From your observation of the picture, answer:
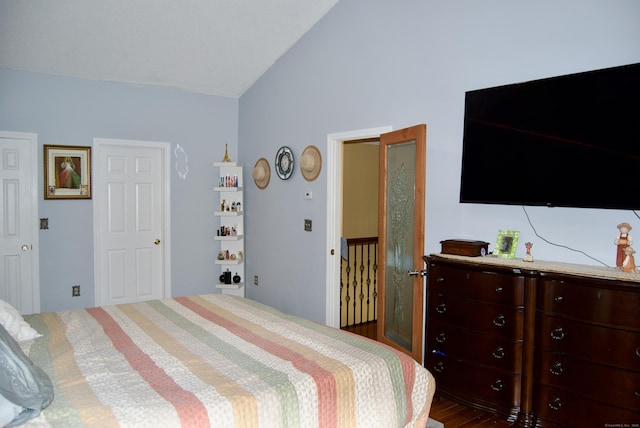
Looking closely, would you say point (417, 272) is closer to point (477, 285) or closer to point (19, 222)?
point (477, 285)

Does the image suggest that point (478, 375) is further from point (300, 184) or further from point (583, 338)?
point (300, 184)

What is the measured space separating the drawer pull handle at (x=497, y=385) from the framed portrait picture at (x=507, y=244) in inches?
29.7

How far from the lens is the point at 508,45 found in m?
2.89

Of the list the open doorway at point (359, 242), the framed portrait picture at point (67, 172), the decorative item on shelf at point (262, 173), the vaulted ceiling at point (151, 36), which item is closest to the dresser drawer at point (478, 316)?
the open doorway at point (359, 242)

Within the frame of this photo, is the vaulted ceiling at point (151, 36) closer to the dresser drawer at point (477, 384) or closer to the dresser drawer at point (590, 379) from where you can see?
the dresser drawer at point (477, 384)

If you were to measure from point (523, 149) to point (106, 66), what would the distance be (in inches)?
164

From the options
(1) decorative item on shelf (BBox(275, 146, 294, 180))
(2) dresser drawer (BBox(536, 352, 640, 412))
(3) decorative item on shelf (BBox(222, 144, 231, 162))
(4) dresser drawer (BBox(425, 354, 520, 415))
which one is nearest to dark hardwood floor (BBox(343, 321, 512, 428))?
(4) dresser drawer (BBox(425, 354, 520, 415))

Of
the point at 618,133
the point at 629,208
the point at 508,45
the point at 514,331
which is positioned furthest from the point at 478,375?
the point at 508,45

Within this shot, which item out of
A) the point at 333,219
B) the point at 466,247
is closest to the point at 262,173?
the point at 333,219

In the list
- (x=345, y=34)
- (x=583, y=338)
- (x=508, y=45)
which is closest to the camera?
(x=583, y=338)

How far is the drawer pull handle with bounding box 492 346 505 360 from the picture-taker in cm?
261

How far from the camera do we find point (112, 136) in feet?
16.4

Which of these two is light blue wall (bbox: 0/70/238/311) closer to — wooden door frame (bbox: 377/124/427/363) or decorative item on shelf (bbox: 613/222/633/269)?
wooden door frame (bbox: 377/124/427/363)

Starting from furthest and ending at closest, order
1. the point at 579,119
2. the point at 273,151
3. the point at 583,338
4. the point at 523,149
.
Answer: the point at 273,151, the point at 523,149, the point at 579,119, the point at 583,338
